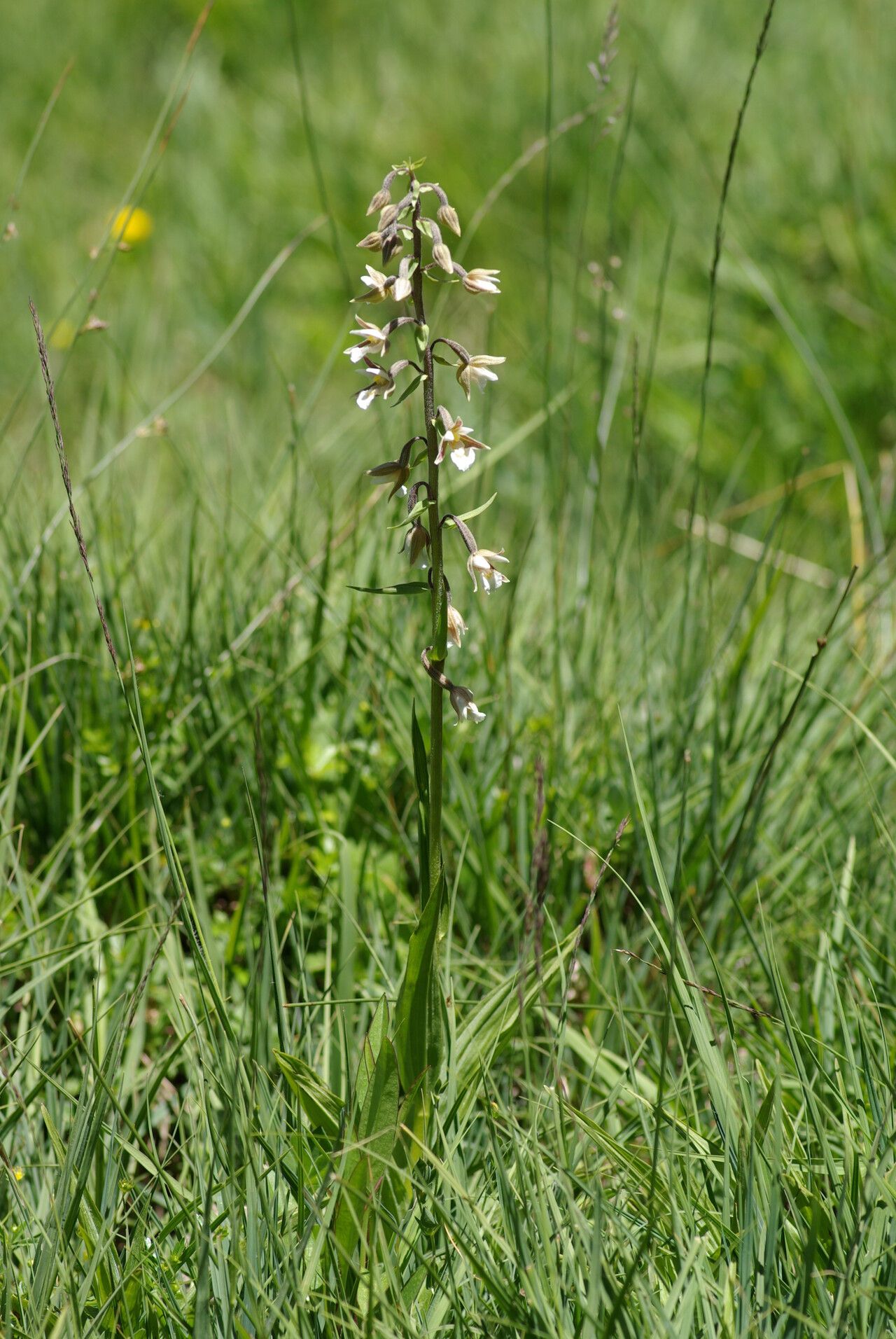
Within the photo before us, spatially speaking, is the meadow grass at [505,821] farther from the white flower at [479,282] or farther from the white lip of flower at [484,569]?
the white flower at [479,282]

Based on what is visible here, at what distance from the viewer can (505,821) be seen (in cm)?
213

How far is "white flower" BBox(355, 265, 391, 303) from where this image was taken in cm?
120

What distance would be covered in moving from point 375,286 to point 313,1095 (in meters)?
0.97

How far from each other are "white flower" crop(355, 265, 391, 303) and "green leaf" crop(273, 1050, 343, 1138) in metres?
0.89

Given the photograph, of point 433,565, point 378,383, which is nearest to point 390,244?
point 378,383

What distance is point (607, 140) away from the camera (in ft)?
15.6

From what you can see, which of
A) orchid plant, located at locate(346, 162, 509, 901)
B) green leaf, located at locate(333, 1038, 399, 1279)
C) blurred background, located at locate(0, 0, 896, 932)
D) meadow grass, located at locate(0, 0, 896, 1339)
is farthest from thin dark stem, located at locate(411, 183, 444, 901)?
blurred background, located at locate(0, 0, 896, 932)

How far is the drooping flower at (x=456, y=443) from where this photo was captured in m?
1.24

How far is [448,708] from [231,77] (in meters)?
5.56

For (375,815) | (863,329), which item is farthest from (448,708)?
(863,329)

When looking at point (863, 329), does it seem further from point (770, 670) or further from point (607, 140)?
point (770, 670)

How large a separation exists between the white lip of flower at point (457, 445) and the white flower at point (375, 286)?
155mm

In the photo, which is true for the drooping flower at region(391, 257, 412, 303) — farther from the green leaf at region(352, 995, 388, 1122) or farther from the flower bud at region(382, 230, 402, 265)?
the green leaf at region(352, 995, 388, 1122)

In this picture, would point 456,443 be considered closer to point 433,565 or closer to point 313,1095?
point 433,565
